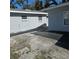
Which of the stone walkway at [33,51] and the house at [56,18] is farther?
the house at [56,18]

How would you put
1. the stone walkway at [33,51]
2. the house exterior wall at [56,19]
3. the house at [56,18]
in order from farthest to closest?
the house exterior wall at [56,19], the house at [56,18], the stone walkway at [33,51]

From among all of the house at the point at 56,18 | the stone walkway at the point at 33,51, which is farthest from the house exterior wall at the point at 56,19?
the stone walkway at the point at 33,51

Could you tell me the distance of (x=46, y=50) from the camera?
2.37 metres

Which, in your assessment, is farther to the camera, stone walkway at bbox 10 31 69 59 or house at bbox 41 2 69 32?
house at bbox 41 2 69 32

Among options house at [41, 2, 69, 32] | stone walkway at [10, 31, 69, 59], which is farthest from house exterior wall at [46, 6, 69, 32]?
stone walkway at [10, 31, 69, 59]

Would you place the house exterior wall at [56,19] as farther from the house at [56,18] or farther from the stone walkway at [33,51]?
the stone walkway at [33,51]

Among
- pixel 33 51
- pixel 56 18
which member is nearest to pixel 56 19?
pixel 56 18

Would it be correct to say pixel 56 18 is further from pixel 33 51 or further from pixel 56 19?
pixel 33 51

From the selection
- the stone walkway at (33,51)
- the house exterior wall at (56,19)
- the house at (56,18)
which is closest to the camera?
the stone walkway at (33,51)

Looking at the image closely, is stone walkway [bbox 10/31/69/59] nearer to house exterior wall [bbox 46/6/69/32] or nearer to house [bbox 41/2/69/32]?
house [bbox 41/2/69/32]
